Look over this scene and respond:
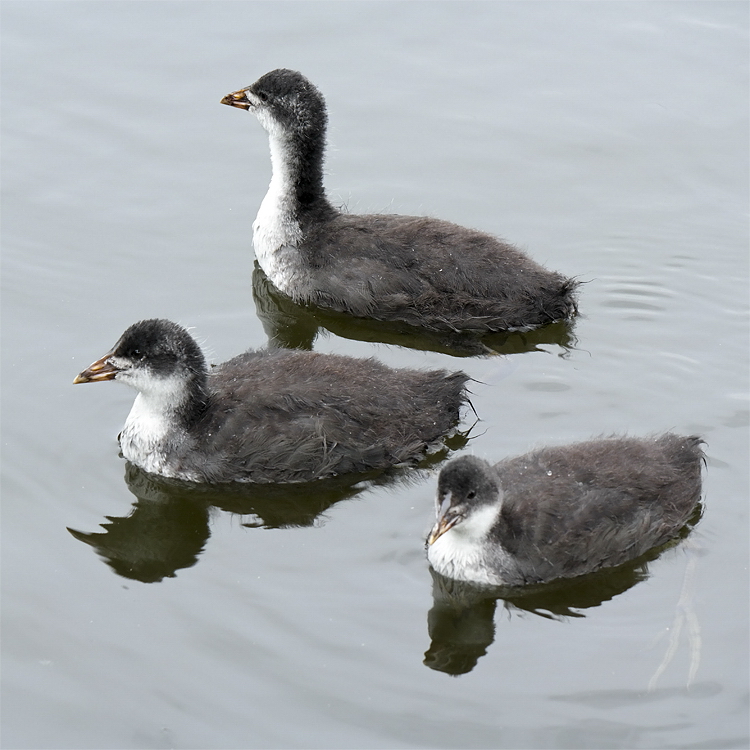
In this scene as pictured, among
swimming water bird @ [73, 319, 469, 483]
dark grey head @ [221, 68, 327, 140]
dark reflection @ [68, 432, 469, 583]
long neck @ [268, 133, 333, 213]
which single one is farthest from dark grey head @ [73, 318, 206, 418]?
dark grey head @ [221, 68, 327, 140]

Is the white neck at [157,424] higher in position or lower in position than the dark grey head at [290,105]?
lower

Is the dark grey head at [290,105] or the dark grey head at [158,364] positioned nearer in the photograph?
the dark grey head at [158,364]

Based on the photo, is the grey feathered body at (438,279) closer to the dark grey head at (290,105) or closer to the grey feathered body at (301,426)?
the dark grey head at (290,105)

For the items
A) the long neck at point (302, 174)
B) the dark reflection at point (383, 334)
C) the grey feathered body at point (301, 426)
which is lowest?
the dark reflection at point (383, 334)

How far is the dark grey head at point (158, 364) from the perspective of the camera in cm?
868

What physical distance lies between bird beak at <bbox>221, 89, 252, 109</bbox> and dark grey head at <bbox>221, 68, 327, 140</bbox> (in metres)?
0.12

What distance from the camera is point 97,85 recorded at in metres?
13.9

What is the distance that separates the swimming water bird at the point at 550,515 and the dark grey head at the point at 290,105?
13.6ft

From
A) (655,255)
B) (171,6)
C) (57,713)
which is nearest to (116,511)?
(57,713)

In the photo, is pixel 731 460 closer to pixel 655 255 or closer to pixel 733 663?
pixel 733 663

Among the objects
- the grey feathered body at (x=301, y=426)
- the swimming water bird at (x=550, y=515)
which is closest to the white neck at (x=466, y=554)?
the swimming water bird at (x=550, y=515)

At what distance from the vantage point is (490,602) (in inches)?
309

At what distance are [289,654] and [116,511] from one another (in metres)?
1.89

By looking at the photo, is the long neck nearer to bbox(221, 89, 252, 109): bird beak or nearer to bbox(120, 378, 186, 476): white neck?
bbox(221, 89, 252, 109): bird beak
